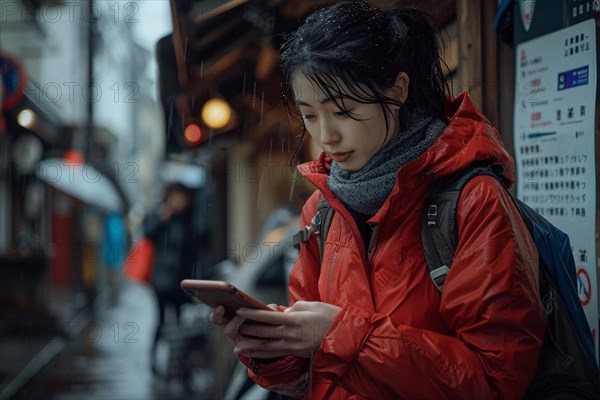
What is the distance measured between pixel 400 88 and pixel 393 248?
1.35ft

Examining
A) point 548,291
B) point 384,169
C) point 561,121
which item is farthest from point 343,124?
point 561,121

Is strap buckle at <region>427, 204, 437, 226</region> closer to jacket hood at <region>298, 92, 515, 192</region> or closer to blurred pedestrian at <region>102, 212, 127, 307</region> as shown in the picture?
jacket hood at <region>298, 92, 515, 192</region>

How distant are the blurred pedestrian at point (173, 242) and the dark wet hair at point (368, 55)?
6.52 m

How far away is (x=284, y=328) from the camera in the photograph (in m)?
1.66

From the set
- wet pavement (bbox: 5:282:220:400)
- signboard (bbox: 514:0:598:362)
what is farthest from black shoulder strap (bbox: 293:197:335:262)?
wet pavement (bbox: 5:282:220:400)

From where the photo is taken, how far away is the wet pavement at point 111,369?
317 inches

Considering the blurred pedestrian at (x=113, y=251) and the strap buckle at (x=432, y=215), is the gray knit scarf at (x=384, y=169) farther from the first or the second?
the blurred pedestrian at (x=113, y=251)

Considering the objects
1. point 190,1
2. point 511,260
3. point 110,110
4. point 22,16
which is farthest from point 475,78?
point 110,110

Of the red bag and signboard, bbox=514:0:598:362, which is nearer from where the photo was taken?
signboard, bbox=514:0:598:362

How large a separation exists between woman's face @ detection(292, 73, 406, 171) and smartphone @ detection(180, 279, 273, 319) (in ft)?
1.42

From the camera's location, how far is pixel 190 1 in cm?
408

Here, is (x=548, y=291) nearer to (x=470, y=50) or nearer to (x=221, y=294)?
(x=221, y=294)

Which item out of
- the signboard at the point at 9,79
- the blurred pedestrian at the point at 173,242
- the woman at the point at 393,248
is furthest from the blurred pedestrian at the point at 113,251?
the woman at the point at 393,248

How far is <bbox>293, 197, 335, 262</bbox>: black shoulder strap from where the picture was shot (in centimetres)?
198
